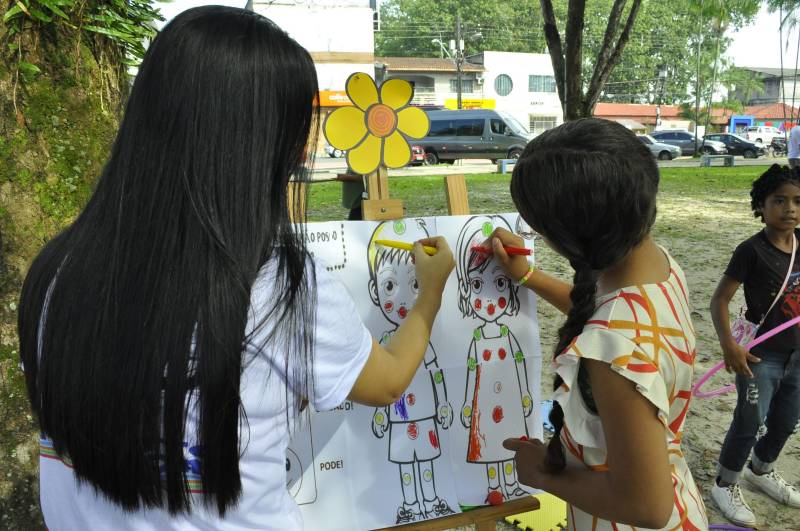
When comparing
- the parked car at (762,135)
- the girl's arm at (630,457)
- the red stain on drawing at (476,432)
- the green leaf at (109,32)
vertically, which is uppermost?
the parked car at (762,135)

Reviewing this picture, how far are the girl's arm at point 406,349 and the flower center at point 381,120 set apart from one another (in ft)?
1.45

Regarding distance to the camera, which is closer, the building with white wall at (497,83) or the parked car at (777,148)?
the parked car at (777,148)

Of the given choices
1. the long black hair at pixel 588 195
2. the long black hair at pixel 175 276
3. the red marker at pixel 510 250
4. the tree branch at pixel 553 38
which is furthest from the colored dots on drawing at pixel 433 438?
the tree branch at pixel 553 38

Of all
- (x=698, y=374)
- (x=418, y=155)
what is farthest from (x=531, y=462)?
(x=418, y=155)

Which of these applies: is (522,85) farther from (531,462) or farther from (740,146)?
(531,462)

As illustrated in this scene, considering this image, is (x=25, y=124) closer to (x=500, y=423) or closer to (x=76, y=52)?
(x=76, y=52)

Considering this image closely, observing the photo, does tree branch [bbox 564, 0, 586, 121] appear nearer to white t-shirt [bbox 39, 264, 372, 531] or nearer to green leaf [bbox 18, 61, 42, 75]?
green leaf [bbox 18, 61, 42, 75]

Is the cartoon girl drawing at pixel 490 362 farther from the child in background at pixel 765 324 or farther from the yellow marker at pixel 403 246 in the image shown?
the child in background at pixel 765 324

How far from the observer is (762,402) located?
236 centimetres

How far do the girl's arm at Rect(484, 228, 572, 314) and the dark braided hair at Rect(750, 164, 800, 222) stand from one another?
47.3 inches

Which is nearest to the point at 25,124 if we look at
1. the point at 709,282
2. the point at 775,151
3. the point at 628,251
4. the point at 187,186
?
the point at 187,186

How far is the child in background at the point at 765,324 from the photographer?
2291 millimetres

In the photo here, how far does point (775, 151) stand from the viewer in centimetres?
2581

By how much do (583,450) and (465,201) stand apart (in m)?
1.00
